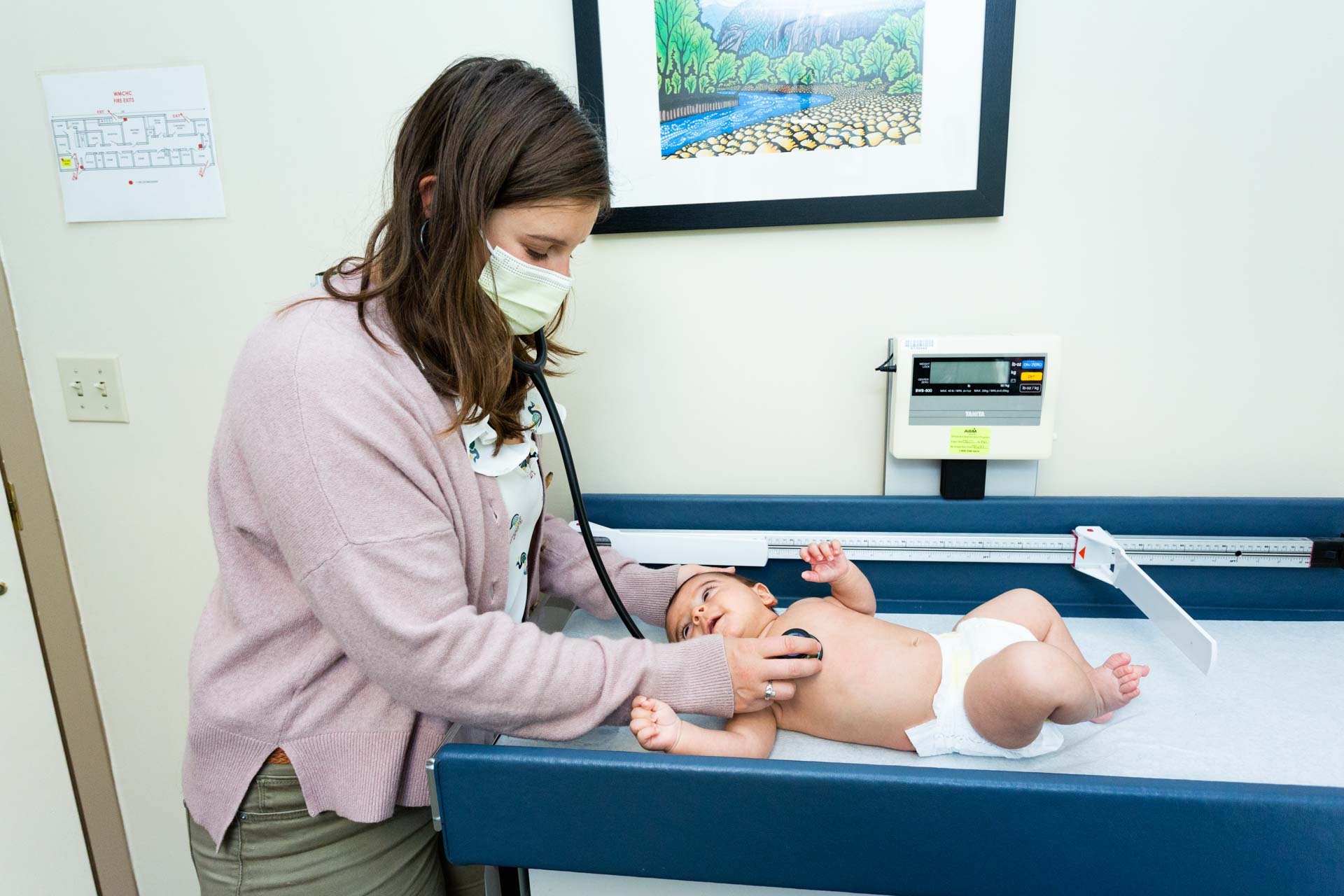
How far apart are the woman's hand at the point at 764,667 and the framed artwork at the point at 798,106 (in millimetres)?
724

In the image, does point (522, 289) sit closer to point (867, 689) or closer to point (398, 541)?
point (398, 541)

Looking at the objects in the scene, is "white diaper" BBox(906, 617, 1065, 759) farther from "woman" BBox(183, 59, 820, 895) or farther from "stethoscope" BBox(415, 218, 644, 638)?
"stethoscope" BBox(415, 218, 644, 638)

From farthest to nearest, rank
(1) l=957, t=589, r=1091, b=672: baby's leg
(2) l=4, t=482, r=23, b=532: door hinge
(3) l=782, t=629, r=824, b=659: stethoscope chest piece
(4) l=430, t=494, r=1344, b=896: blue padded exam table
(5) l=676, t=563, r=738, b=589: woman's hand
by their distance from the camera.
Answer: (2) l=4, t=482, r=23, b=532: door hinge, (5) l=676, t=563, r=738, b=589: woman's hand, (1) l=957, t=589, r=1091, b=672: baby's leg, (3) l=782, t=629, r=824, b=659: stethoscope chest piece, (4) l=430, t=494, r=1344, b=896: blue padded exam table

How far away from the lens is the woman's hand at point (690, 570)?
119 centimetres

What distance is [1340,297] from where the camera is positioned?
3.88 feet

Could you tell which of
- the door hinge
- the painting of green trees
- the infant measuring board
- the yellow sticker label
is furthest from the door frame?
the yellow sticker label

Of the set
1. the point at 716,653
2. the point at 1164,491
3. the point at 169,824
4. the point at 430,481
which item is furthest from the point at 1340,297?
the point at 169,824

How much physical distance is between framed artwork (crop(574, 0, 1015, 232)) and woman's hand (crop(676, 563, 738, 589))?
0.59 m

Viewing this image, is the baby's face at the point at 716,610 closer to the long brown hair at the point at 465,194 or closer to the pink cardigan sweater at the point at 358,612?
the pink cardigan sweater at the point at 358,612

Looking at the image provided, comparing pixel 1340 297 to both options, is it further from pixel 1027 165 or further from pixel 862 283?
pixel 862 283

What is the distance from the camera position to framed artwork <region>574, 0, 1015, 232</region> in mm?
1150

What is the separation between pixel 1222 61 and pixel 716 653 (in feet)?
3.97

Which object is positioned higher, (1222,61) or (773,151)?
(1222,61)

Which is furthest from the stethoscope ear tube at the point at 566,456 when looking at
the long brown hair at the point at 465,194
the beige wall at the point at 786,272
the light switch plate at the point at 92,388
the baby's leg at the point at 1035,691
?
the light switch plate at the point at 92,388
